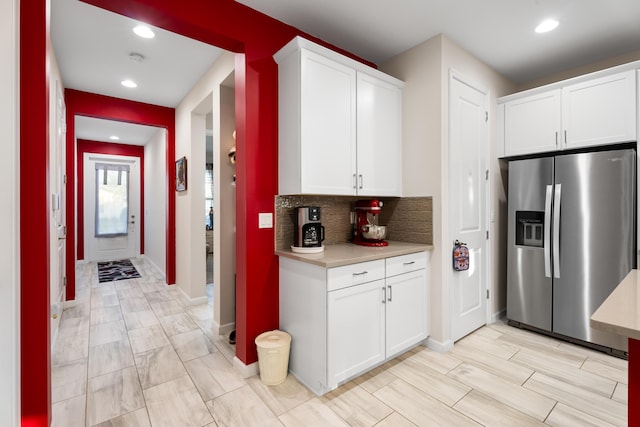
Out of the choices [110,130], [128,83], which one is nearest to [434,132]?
[128,83]

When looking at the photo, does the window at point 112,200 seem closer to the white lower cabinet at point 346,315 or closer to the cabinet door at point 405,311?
the white lower cabinet at point 346,315

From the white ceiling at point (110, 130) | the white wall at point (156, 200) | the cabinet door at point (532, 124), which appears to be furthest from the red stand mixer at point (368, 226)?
the white ceiling at point (110, 130)

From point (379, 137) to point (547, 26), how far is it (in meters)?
1.58

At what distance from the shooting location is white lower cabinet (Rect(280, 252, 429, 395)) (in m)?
1.99

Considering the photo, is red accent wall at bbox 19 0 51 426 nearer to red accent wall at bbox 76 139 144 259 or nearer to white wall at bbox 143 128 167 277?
white wall at bbox 143 128 167 277

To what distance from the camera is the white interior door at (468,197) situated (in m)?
2.69

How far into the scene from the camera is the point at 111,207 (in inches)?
279

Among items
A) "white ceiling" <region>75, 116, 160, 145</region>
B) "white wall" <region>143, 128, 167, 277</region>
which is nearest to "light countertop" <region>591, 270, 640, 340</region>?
"white wall" <region>143, 128, 167, 277</region>

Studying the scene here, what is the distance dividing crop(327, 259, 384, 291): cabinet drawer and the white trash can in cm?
60

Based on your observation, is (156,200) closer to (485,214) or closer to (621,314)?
(485,214)

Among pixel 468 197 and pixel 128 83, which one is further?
pixel 128 83

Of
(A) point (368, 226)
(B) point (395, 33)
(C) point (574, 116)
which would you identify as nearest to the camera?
(B) point (395, 33)

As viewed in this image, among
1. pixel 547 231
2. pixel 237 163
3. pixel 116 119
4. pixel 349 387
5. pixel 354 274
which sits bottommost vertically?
pixel 349 387

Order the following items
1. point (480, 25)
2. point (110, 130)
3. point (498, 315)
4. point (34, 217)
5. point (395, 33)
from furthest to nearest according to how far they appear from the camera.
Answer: point (110, 130) → point (498, 315) → point (395, 33) → point (480, 25) → point (34, 217)
